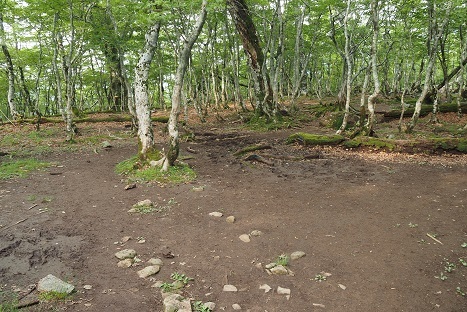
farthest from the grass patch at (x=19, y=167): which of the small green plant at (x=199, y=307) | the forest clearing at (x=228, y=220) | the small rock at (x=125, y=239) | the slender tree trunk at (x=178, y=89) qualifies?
the small green plant at (x=199, y=307)

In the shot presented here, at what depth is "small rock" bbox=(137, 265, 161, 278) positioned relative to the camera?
178 inches

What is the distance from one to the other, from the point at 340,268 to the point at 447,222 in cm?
290

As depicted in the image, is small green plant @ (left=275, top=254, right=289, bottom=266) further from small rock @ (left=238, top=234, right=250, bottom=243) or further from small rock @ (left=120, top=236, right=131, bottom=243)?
small rock @ (left=120, top=236, right=131, bottom=243)

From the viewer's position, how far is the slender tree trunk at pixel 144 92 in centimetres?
959

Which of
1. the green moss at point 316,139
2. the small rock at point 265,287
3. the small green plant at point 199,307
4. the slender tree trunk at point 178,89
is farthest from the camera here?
the green moss at point 316,139

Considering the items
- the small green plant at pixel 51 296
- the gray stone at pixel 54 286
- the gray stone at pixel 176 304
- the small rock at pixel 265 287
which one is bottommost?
the small rock at pixel 265 287

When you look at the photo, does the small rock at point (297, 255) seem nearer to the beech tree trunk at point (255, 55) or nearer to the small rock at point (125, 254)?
the small rock at point (125, 254)

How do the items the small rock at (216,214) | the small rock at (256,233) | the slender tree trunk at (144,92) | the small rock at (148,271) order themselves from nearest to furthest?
the small rock at (148,271) → the small rock at (256,233) → the small rock at (216,214) → the slender tree trunk at (144,92)

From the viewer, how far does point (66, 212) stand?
6.78 metres

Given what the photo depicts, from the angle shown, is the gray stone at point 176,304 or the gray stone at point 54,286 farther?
the gray stone at point 54,286

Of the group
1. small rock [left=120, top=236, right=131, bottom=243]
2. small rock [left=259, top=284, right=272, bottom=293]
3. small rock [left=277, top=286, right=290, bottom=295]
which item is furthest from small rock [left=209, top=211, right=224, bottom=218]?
small rock [left=277, top=286, right=290, bottom=295]

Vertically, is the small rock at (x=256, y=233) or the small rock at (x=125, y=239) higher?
the small rock at (x=125, y=239)

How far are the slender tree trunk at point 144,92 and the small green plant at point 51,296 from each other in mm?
6070

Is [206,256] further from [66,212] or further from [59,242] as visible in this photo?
[66,212]
